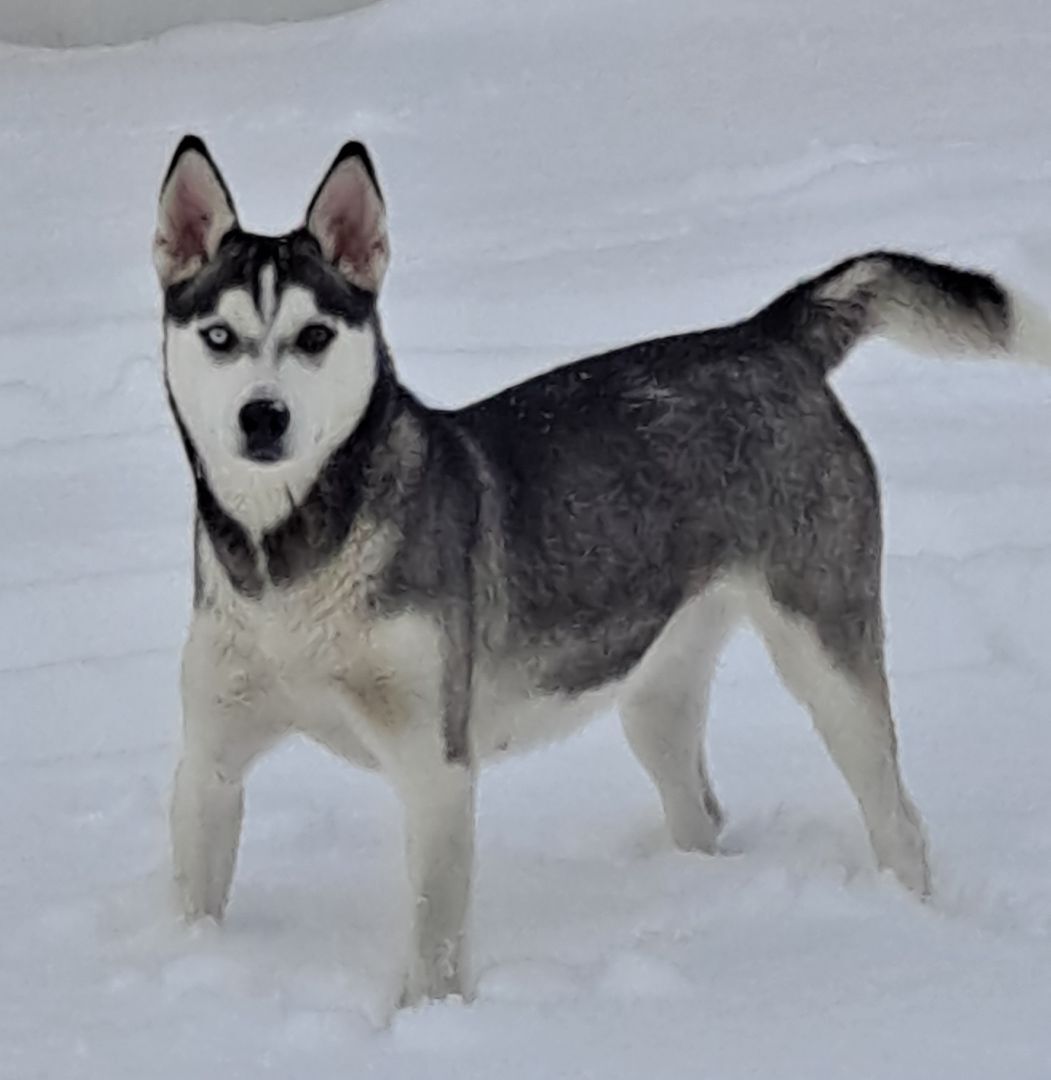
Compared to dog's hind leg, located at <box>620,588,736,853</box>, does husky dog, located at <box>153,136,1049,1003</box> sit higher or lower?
higher

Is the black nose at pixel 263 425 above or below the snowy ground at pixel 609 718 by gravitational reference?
above

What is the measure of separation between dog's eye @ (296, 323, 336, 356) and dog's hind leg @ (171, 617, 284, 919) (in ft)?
1.77

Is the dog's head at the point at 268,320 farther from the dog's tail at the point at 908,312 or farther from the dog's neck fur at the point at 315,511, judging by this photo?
the dog's tail at the point at 908,312

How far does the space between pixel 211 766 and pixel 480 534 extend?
618 millimetres

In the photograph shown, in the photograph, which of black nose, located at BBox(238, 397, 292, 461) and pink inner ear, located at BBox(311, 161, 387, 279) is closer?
black nose, located at BBox(238, 397, 292, 461)

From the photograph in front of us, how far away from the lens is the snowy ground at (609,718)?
377 cm

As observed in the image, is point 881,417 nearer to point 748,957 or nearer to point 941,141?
point 941,141

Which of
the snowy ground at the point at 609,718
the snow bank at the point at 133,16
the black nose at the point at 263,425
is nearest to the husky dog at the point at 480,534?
the black nose at the point at 263,425

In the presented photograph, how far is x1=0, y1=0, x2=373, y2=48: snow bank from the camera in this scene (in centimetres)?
1025

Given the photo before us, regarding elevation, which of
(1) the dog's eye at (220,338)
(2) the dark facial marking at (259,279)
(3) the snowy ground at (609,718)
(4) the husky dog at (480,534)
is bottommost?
(3) the snowy ground at (609,718)

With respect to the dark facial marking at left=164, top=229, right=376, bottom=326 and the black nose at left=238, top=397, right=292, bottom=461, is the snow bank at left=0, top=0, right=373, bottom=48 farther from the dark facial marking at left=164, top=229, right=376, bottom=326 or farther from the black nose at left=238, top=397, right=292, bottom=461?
the black nose at left=238, top=397, right=292, bottom=461

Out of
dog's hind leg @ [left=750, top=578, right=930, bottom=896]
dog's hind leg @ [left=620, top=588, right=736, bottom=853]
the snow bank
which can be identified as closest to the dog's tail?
dog's hind leg @ [left=750, top=578, right=930, bottom=896]

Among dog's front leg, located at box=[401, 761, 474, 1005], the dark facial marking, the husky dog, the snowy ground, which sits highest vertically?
the dark facial marking

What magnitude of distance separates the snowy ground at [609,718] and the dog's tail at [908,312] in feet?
3.24
